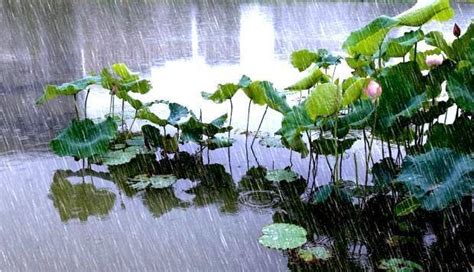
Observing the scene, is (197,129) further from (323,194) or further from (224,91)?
(323,194)

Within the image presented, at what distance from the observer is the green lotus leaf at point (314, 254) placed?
2029mm

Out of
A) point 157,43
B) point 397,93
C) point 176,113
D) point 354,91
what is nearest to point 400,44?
point 397,93

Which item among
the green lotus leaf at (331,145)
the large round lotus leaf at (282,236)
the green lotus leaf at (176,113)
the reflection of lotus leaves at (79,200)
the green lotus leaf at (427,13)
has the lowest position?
the large round lotus leaf at (282,236)

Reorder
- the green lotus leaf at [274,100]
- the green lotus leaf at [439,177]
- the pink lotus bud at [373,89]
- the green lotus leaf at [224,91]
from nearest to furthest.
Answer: the green lotus leaf at [439,177] → the pink lotus bud at [373,89] → the green lotus leaf at [274,100] → the green lotus leaf at [224,91]

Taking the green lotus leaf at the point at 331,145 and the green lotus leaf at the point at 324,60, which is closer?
the green lotus leaf at the point at 331,145

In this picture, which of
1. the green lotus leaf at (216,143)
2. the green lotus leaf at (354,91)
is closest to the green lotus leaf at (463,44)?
the green lotus leaf at (354,91)

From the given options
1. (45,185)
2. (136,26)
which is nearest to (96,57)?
(136,26)

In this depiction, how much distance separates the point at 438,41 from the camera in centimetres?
237

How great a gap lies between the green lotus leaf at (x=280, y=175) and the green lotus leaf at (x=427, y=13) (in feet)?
2.88

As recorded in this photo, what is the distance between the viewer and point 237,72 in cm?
502

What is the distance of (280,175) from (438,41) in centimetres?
93

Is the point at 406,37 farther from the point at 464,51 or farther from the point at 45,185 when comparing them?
the point at 45,185

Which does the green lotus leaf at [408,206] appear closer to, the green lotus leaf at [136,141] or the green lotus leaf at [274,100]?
the green lotus leaf at [274,100]

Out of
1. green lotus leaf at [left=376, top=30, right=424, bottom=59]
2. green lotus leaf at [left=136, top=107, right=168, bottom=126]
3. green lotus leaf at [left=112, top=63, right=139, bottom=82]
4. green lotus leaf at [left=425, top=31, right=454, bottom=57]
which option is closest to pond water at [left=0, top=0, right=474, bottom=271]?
green lotus leaf at [left=136, top=107, right=168, bottom=126]
